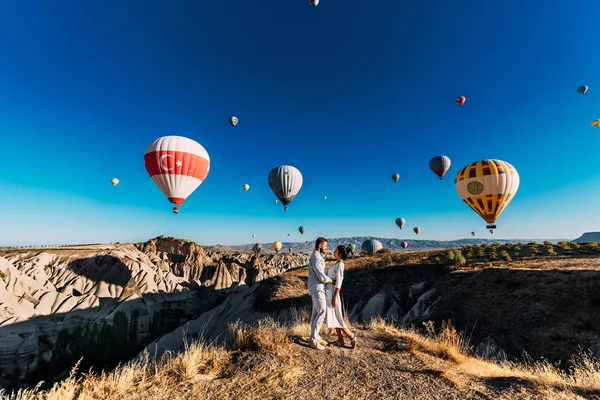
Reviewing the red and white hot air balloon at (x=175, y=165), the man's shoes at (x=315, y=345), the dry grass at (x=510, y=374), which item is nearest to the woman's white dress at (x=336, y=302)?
the man's shoes at (x=315, y=345)

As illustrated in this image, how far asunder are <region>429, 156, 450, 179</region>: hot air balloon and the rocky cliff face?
59.4m

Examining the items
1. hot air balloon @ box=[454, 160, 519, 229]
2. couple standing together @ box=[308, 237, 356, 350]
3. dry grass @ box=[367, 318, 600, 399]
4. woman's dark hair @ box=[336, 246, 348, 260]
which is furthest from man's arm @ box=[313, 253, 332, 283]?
hot air balloon @ box=[454, 160, 519, 229]

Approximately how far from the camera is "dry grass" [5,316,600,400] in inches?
160

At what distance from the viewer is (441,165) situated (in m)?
34.4

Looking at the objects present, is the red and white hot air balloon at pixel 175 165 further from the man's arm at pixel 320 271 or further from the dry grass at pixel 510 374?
the dry grass at pixel 510 374

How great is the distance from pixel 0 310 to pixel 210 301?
39791mm

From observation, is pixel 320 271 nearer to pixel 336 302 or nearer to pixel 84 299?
pixel 336 302

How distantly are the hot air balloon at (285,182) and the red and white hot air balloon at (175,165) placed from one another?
9781mm

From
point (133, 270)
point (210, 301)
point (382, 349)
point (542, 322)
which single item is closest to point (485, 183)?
point (542, 322)

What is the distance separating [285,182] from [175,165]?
12917 millimetres

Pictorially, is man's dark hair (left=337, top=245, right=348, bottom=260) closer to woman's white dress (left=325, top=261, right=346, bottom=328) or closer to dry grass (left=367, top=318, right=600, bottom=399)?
woman's white dress (left=325, top=261, right=346, bottom=328)

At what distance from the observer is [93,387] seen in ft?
13.0

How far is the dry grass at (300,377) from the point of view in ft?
13.3

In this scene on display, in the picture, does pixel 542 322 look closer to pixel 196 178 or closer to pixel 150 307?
pixel 196 178
